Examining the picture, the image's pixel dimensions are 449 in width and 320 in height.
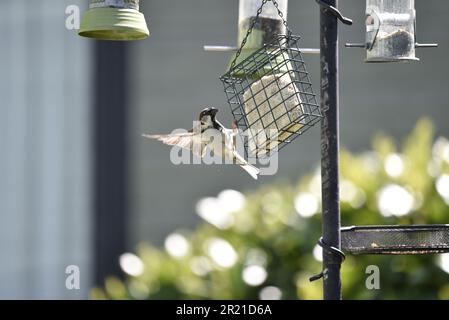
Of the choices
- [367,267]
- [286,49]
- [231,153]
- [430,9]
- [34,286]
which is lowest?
[34,286]

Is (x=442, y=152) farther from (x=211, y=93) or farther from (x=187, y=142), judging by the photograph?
(x=211, y=93)

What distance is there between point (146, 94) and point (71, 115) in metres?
0.70

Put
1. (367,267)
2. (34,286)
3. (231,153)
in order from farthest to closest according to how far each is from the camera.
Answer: (34,286) → (367,267) → (231,153)

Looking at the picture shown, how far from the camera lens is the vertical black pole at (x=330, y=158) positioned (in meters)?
3.44

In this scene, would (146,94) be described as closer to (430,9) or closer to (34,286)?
(34,286)

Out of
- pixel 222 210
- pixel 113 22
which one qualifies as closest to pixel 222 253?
pixel 222 210

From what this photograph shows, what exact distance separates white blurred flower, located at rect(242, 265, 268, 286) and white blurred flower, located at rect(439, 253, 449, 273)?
93 centimetres

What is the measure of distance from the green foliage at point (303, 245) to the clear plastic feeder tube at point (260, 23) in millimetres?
1289

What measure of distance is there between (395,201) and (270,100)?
1.55m

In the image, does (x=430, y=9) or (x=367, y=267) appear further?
(x=430, y=9)

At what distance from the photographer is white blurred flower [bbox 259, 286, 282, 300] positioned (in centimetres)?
532

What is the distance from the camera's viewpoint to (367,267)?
5.26 metres

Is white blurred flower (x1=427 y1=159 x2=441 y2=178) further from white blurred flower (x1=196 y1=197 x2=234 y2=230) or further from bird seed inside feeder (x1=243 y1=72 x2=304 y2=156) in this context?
bird seed inside feeder (x1=243 y1=72 x2=304 y2=156)
